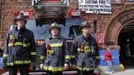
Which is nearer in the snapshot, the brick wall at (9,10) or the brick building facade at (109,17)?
the brick wall at (9,10)

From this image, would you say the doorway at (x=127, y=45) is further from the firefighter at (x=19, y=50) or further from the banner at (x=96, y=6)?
the firefighter at (x=19, y=50)

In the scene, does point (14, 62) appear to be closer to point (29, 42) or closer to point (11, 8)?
point (29, 42)

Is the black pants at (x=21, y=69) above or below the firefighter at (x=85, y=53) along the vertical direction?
below

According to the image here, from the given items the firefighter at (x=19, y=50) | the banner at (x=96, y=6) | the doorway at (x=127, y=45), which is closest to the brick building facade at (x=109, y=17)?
the banner at (x=96, y=6)

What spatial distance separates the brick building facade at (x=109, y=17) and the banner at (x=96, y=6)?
252 mm

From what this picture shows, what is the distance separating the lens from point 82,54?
701cm

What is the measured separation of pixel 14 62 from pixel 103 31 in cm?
1442

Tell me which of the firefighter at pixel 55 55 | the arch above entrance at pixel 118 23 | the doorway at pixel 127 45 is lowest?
the doorway at pixel 127 45

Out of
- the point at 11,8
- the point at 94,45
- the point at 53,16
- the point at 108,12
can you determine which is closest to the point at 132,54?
the point at 108,12

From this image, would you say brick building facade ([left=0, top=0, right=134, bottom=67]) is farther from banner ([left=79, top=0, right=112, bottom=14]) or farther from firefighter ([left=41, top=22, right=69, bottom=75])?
firefighter ([left=41, top=22, right=69, bottom=75])

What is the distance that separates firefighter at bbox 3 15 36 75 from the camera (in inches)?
271

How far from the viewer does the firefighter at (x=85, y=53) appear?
22.8 ft

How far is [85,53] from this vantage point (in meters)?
6.99

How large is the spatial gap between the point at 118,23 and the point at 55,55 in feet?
48.3
